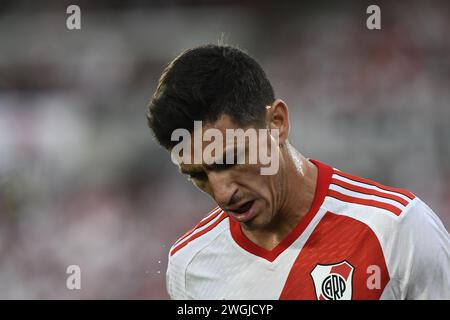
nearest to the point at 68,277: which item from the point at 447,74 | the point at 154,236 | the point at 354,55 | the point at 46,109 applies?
the point at 154,236

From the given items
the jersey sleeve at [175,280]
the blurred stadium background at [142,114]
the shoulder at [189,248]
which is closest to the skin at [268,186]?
the shoulder at [189,248]

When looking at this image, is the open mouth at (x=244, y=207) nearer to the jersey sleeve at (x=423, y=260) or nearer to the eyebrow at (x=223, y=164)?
the eyebrow at (x=223, y=164)

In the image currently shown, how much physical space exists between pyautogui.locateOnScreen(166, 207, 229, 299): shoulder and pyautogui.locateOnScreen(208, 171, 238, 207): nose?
48 centimetres

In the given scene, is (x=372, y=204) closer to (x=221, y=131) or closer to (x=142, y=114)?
(x=221, y=131)

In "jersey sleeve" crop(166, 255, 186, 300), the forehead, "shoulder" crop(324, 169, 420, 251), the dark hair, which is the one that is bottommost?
"jersey sleeve" crop(166, 255, 186, 300)

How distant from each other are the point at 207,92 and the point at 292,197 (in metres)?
0.53

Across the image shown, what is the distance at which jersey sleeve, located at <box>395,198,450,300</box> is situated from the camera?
2.40 metres

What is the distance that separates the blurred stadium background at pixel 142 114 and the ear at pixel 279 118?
176 inches

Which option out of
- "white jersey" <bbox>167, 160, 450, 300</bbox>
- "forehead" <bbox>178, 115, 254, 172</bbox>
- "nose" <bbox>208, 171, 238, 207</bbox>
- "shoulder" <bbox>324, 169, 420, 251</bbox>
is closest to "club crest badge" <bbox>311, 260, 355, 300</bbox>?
"white jersey" <bbox>167, 160, 450, 300</bbox>

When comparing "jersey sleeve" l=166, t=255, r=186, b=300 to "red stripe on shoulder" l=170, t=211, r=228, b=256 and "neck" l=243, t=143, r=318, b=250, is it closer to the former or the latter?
"red stripe on shoulder" l=170, t=211, r=228, b=256

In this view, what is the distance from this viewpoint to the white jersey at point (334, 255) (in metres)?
2.42

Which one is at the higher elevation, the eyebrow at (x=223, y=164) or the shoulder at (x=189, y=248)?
the eyebrow at (x=223, y=164)

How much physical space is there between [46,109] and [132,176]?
51.6 inches
